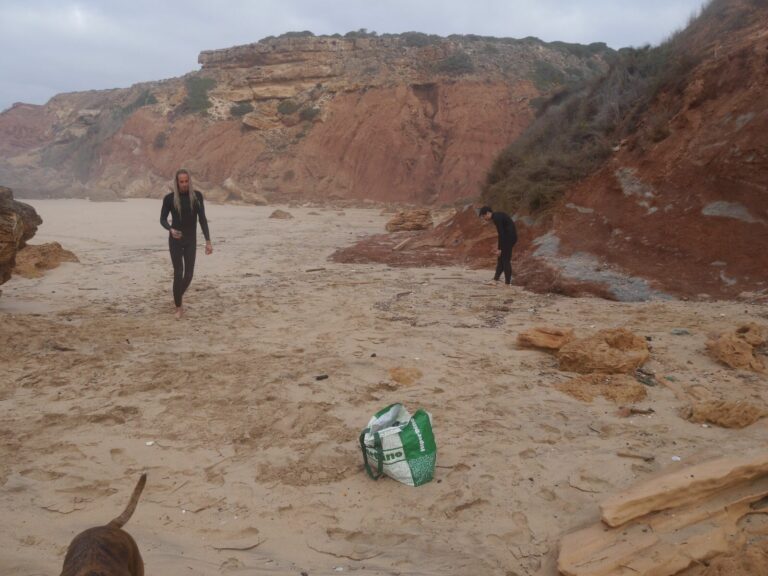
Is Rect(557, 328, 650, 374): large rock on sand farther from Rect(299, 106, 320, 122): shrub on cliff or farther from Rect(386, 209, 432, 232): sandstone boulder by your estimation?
Rect(299, 106, 320, 122): shrub on cliff

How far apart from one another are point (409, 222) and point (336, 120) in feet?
63.3

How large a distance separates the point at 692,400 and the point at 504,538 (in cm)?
220

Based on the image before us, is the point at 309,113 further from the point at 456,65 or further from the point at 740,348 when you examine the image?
the point at 740,348

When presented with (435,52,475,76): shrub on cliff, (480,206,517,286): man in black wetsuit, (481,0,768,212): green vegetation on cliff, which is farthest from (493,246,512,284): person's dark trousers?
(435,52,475,76): shrub on cliff

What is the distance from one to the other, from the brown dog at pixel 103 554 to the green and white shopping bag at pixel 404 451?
1377 mm

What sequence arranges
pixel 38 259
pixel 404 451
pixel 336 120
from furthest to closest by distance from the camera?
pixel 336 120 < pixel 38 259 < pixel 404 451

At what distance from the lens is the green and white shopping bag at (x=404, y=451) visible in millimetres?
3189

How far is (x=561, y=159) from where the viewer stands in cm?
1176

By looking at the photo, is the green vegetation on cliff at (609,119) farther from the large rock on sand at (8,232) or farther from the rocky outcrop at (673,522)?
the rocky outcrop at (673,522)

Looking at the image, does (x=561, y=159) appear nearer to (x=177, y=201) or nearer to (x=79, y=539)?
(x=177, y=201)

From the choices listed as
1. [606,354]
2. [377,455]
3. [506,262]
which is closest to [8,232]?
[377,455]

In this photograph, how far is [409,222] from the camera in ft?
58.9

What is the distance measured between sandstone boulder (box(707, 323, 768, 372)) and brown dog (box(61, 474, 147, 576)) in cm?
458

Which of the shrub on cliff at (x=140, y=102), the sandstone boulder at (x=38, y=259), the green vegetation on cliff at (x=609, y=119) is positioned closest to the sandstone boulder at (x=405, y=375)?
the sandstone boulder at (x=38, y=259)
